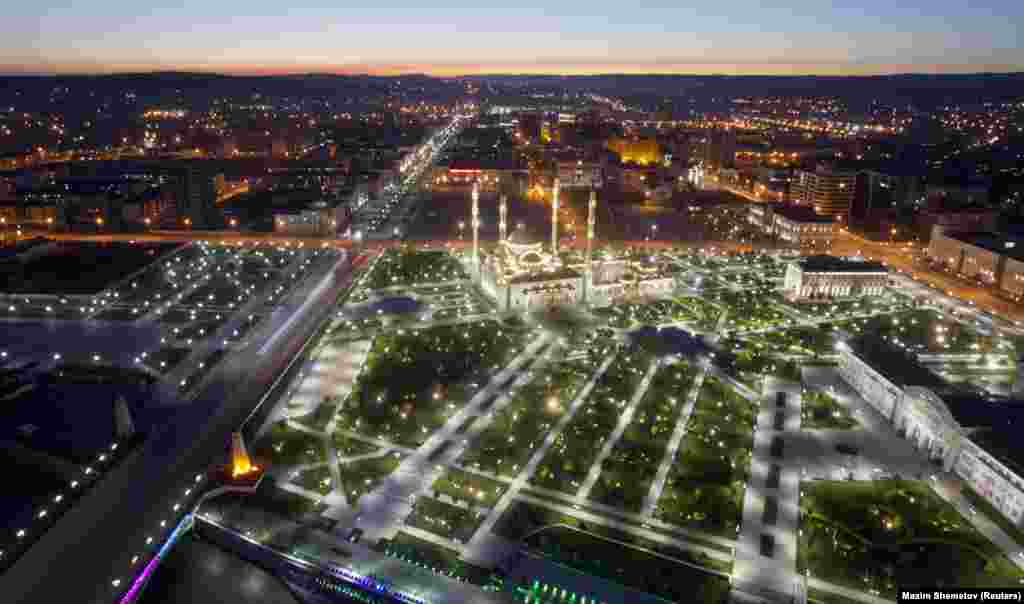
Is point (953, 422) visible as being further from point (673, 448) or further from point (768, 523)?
point (673, 448)

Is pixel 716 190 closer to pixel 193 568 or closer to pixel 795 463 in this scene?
pixel 795 463

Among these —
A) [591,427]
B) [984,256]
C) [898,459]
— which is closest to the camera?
[898,459]

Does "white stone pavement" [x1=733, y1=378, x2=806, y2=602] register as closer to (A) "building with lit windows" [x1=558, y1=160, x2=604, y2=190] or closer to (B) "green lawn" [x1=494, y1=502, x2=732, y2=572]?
(B) "green lawn" [x1=494, y1=502, x2=732, y2=572]

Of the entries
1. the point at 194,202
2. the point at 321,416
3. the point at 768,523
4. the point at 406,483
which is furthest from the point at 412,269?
the point at 768,523

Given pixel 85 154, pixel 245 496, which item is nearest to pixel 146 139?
pixel 85 154

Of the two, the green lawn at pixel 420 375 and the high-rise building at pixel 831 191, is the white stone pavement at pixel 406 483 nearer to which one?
the green lawn at pixel 420 375

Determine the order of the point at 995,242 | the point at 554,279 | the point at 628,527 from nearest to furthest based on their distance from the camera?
the point at 628,527
the point at 554,279
the point at 995,242

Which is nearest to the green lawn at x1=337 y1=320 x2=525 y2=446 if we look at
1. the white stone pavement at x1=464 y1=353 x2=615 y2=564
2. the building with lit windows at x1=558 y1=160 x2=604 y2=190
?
the white stone pavement at x1=464 y1=353 x2=615 y2=564
